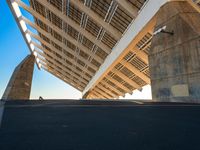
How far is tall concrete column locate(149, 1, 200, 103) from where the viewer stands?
6543 mm

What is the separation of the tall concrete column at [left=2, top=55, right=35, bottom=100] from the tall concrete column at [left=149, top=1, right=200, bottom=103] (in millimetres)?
14380

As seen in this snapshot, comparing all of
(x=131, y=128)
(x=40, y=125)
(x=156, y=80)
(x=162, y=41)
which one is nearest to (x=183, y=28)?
(x=162, y=41)

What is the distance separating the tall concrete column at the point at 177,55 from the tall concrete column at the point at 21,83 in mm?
14380

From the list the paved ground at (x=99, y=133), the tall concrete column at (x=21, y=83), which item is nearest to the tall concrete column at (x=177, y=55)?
the paved ground at (x=99, y=133)

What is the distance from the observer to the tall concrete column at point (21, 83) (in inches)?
752

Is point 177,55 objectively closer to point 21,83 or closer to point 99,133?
point 99,133

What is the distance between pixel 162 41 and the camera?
26.3ft

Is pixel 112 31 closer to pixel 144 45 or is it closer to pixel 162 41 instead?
pixel 144 45

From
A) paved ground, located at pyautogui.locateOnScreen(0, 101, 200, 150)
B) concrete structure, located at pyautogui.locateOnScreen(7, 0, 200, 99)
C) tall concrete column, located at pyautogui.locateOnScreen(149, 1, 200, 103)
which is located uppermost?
concrete structure, located at pyautogui.locateOnScreen(7, 0, 200, 99)

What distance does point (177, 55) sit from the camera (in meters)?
7.16

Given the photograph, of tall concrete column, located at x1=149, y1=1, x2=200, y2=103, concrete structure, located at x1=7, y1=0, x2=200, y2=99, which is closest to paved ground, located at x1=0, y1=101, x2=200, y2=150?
tall concrete column, located at x1=149, y1=1, x2=200, y2=103

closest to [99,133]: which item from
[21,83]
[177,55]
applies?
[177,55]

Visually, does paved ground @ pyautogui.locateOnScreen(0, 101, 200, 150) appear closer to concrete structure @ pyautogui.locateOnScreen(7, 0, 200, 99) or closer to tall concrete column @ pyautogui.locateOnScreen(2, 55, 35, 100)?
concrete structure @ pyautogui.locateOnScreen(7, 0, 200, 99)

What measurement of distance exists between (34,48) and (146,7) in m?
22.0
